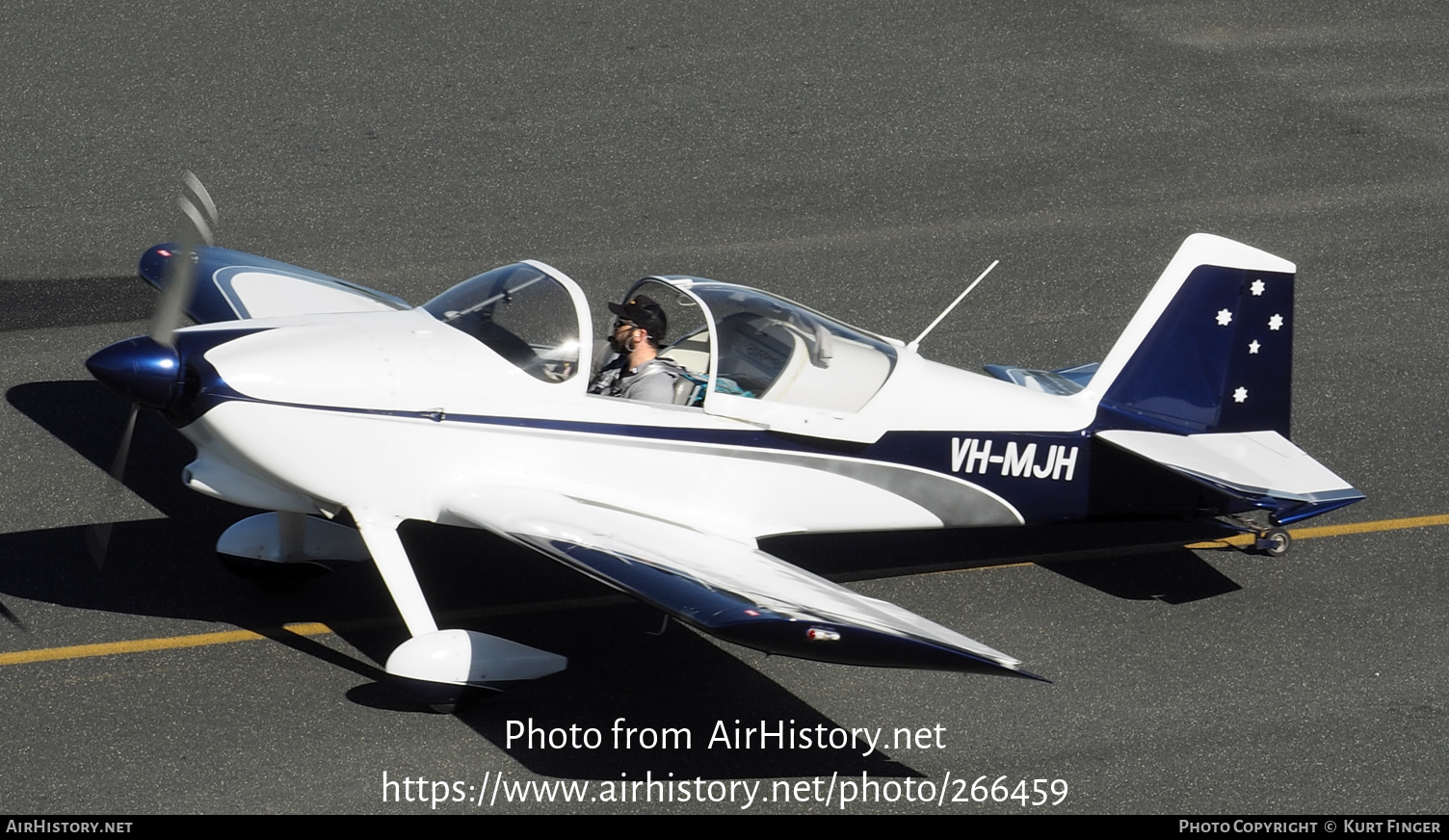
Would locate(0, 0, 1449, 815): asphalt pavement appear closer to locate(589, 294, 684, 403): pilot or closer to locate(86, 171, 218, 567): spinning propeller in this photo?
locate(86, 171, 218, 567): spinning propeller

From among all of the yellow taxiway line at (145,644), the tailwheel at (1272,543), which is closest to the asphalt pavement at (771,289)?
the yellow taxiway line at (145,644)

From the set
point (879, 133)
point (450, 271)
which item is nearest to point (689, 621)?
point (450, 271)

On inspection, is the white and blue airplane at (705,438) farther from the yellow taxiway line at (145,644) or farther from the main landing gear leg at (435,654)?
the yellow taxiway line at (145,644)

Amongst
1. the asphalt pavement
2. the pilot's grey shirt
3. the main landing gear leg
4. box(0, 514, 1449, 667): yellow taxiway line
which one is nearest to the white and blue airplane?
the main landing gear leg

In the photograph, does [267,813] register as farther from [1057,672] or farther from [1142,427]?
[1142,427]

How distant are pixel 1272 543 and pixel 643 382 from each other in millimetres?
4185

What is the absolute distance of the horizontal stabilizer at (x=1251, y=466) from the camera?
825cm

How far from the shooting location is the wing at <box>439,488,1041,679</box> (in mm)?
6645

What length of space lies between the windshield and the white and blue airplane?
0.01 m

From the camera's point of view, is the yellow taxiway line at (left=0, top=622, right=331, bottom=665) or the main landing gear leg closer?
the main landing gear leg

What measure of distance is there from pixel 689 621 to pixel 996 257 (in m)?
6.21

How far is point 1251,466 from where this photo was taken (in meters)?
8.46

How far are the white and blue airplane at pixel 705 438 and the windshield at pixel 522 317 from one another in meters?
0.01

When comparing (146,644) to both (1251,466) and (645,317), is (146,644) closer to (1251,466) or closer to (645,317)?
(645,317)
